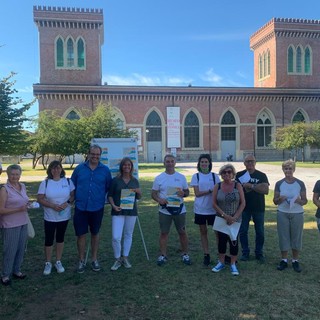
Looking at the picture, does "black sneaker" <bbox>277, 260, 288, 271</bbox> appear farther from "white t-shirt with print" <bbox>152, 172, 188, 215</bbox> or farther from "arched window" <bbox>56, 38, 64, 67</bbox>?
"arched window" <bbox>56, 38, 64, 67</bbox>

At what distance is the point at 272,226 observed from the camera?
8.51 meters

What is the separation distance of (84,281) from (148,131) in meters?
38.4

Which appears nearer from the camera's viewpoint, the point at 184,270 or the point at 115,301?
the point at 115,301

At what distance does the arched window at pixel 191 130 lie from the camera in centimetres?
4425

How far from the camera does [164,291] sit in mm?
4668

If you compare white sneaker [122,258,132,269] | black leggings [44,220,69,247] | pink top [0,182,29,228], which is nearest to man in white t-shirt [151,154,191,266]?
white sneaker [122,258,132,269]

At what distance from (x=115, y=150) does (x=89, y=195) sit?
220 centimetres

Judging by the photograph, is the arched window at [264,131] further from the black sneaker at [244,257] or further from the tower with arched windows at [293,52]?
the black sneaker at [244,257]

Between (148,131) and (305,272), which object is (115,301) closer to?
(305,272)

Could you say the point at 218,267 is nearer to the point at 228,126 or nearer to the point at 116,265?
the point at 116,265

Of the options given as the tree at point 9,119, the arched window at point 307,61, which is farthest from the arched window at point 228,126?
the tree at point 9,119

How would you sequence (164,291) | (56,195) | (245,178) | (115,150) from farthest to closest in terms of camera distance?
(115,150)
(245,178)
(56,195)
(164,291)

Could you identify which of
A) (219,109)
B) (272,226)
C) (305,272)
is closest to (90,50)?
(219,109)

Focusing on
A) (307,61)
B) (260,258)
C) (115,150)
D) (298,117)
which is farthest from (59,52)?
(260,258)
